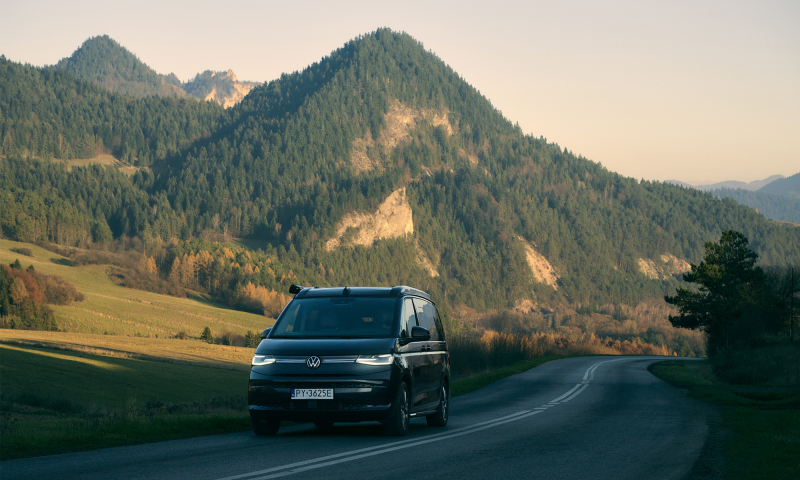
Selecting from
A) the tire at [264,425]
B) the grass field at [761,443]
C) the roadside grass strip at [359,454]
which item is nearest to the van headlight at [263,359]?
the tire at [264,425]

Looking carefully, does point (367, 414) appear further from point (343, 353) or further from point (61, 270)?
point (61, 270)

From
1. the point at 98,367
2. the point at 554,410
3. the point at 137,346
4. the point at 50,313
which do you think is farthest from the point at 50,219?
the point at 554,410

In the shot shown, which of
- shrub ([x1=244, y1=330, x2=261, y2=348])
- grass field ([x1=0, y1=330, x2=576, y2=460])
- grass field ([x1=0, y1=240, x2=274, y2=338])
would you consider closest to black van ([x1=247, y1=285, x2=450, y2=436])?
grass field ([x1=0, y1=330, x2=576, y2=460])

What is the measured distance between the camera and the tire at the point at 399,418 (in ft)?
38.3

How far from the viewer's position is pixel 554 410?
19.1m

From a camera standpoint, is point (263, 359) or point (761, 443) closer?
point (263, 359)

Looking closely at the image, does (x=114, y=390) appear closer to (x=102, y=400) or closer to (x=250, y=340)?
(x=102, y=400)

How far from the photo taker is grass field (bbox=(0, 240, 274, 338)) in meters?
102

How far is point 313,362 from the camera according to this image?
1110cm

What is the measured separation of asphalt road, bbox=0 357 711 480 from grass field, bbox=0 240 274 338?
93.5m

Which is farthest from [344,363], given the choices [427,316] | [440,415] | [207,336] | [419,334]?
[207,336]

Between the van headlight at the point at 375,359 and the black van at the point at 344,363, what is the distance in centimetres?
2

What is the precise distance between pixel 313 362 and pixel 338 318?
130 centimetres

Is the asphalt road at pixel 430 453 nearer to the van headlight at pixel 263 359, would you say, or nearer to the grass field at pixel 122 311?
the van headlight at pixel 263 359
